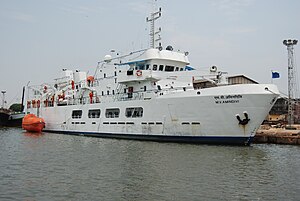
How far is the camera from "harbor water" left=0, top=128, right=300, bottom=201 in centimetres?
1005

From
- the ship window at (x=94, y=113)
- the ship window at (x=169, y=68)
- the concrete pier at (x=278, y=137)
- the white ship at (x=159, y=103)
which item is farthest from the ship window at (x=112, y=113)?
the concrete pier at (x=278, y=137)

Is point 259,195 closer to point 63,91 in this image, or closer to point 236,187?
point 236,187

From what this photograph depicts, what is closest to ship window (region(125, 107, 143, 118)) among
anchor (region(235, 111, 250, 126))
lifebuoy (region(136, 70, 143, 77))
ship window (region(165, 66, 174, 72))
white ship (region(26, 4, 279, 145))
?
white ship (region(26, 4, 279, 145))

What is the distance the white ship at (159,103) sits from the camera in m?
19.8

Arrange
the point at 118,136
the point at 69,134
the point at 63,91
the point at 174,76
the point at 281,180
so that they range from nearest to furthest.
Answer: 1. the point at 281,180
2. the point at 174,76
3. the point at 118,136
4. the point at 69,134
5. the point at 63,91

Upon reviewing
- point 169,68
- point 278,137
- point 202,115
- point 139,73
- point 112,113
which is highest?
point 169,68

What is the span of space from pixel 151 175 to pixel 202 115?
9.12 m

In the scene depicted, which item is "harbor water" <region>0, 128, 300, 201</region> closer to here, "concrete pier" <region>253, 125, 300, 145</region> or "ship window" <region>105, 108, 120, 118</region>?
"concrete pier" <region>253, 125, 300, 145</region>

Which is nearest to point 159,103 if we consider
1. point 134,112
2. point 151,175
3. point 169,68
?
point 134,112

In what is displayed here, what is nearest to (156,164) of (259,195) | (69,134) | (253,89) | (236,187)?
(236,187)

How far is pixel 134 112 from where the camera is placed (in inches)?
987

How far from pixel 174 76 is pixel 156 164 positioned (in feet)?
37.2

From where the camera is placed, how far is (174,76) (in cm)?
2466

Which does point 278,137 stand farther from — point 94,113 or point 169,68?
point 94,113
